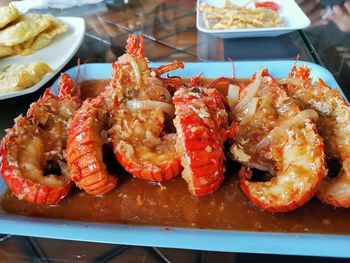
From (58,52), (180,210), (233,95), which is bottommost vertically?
(180,210)

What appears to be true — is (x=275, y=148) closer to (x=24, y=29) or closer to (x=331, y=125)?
(x=331, y=125)

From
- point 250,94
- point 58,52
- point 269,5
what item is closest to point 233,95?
point 250,94

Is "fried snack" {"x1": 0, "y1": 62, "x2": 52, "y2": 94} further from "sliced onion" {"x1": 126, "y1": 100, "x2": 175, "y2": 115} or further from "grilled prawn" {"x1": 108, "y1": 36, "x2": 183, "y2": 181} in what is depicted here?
"sliced onion" {"x1": 126, "y1": 100, "x2": 175, "y2": 115}

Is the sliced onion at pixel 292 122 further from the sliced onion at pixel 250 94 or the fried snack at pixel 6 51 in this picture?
the fried snack at pixel 6 51

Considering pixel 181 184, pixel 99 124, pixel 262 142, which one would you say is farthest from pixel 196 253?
pixel 99 124

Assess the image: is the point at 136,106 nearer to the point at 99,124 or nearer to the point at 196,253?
the point at 99,124

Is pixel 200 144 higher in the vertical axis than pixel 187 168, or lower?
higher

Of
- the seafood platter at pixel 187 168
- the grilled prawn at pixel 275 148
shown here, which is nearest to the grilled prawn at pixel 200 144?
the seafood platter at pixel 187 168
